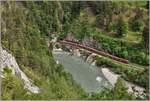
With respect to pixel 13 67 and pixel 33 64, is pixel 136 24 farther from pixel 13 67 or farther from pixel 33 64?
pixel 13 67

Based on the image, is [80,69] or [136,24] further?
[136,24]

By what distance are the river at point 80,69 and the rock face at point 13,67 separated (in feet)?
12.9

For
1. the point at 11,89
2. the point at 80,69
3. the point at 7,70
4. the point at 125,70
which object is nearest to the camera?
the point at 11,89

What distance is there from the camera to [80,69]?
12555 millimetres

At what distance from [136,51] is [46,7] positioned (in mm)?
3143

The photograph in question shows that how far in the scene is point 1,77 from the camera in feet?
20.1

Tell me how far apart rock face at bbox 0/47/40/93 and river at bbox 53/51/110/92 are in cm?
395

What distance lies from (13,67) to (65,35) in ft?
20.4

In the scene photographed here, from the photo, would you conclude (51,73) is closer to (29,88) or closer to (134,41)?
(29,88)

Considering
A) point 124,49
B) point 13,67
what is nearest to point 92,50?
point 124,49

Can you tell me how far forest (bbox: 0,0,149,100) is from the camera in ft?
22.8

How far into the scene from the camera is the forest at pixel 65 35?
696 centimetres

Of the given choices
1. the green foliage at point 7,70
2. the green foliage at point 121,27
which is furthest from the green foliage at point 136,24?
the green foliage at point 7,70

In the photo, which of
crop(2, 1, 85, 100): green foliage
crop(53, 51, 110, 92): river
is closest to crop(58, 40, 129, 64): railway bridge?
crop(53, 51, 110, 92): river
